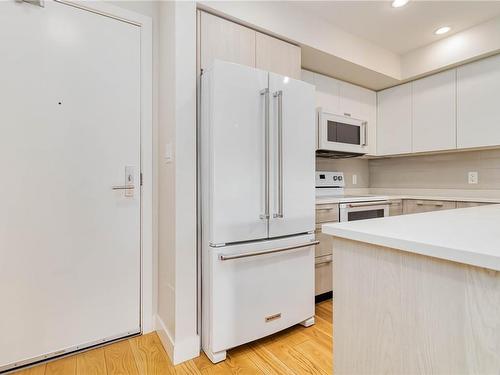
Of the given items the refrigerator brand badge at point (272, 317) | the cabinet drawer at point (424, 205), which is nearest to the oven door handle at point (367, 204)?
the cabinet drawer at point (424, 205)

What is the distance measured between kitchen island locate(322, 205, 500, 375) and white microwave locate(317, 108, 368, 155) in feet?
5.73

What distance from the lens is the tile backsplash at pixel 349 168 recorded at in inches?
123

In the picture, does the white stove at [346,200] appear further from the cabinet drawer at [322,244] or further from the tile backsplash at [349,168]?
the cabinet drawer at [322,244]

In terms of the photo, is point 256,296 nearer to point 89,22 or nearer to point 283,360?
point 283,360

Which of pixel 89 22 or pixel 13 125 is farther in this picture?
pixel 89 22

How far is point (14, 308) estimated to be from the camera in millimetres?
1530

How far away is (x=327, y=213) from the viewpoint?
2293 mm

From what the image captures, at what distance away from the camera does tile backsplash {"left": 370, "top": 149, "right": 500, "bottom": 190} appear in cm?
270

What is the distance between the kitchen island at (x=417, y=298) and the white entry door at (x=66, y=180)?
148 cm

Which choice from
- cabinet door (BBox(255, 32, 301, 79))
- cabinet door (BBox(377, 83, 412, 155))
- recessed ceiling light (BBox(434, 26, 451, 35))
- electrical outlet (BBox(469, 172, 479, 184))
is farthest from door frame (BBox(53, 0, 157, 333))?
electrical outlet (BBox(469, 172, 479, 184))

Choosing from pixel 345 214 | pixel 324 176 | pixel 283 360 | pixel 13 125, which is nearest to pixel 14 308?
pixel 13 125

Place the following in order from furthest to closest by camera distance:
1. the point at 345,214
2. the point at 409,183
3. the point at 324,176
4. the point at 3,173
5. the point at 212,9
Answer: the point at 409,183, the point at 324,176, the point at 345,214, the point at 212,9, the point at 3,173

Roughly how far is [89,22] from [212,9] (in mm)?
792

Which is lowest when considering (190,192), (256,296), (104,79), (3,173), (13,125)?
(256,296)
